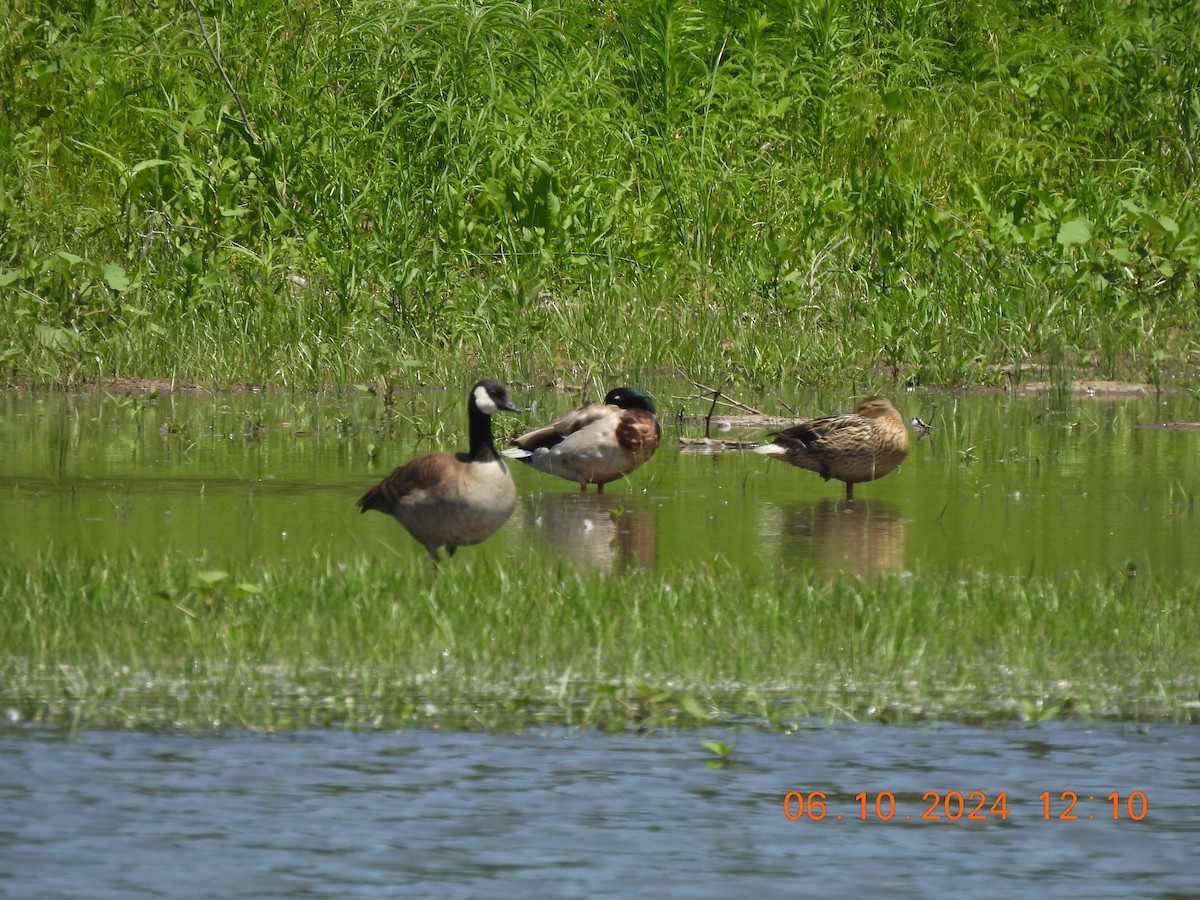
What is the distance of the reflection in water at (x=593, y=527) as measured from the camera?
971 cm

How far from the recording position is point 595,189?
20.3m

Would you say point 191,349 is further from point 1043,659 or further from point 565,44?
point 1043,659

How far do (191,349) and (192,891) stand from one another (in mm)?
12388

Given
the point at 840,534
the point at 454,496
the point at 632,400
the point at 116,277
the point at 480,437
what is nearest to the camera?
the point at 454,496

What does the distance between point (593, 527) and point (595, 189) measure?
9.95 metres

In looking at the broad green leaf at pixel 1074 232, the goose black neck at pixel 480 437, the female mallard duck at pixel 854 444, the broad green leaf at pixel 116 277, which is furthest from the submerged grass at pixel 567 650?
the broad green leaf at pixel 1074 232

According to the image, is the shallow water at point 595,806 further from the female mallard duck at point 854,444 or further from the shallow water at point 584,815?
the female mallard duck at point 854,444

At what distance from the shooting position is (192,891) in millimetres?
4941

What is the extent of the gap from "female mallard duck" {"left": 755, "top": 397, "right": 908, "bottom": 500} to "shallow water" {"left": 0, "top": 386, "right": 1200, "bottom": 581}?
0.20 meters

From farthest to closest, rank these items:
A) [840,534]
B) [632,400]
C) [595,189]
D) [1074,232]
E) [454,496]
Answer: [595,189]
[1074,232]
[632,400]
[840,534]
[454,496]

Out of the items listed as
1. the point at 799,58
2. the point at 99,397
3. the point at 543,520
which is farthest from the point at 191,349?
the point at 799,58

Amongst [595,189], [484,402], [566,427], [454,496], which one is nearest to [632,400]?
[566,427]

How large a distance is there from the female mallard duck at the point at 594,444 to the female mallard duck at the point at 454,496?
98.6 inches

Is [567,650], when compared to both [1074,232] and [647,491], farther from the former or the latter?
[1074,232]
